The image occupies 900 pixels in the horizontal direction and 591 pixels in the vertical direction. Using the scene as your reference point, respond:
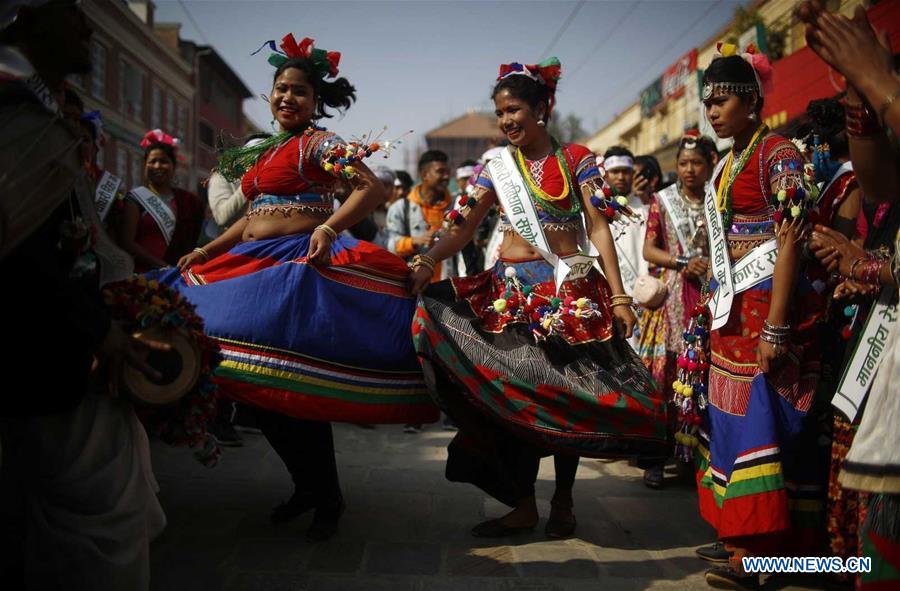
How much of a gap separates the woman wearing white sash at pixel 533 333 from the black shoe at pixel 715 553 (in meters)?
0.48

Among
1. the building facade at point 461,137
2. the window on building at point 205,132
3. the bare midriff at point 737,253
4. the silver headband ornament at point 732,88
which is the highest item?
the building facade at point 461,137

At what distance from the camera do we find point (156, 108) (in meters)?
30.2

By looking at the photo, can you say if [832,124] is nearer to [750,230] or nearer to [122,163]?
[750,230]

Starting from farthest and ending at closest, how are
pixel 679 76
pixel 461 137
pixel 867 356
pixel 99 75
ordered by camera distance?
pixel 461 137 → pixel 679 76 → pixel 99 75 → pixel 867 356

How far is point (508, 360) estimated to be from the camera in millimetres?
3512

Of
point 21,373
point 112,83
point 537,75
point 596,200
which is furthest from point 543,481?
point 112,83

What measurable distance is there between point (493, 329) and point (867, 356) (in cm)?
170

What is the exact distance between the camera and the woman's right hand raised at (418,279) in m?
3.61

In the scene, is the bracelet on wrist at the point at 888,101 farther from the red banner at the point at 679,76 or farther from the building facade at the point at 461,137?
the building facade at the point at 461,137

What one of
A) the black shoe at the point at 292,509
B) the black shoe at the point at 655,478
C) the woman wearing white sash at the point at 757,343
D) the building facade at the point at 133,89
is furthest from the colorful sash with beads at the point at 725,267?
the building facade at the point at 133,89

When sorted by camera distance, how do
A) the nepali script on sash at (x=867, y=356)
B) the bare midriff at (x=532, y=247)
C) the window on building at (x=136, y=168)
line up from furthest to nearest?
the window on building at (x=136, y=168)
the bare midriff at (x=532, y=247)
the nepali script on sash at (x=867, y=356)

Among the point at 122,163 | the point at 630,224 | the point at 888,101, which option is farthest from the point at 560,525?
the point at 122,163

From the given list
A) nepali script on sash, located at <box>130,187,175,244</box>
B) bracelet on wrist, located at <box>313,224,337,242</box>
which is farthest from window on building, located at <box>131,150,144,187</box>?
bracelet on wrist, located at <box>313,224,337,242</box>

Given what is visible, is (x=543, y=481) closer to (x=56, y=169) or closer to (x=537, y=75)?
(x=537, y=75)
